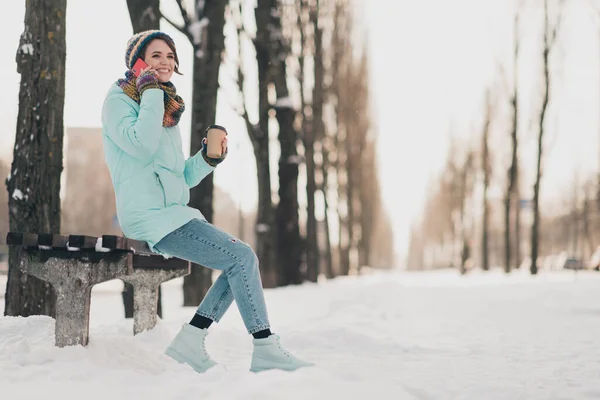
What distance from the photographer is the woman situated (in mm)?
3783

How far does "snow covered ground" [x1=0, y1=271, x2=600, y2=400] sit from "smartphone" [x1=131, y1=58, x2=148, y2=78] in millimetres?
1498

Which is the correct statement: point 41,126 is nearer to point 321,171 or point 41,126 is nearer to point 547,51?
point 321,171

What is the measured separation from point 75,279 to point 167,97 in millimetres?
1106

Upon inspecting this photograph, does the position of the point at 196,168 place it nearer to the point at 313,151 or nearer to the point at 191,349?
the point at 191,349

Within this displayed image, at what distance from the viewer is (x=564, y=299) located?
1043 cm

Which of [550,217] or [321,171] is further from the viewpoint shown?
[550,217]

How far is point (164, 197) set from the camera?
12.6ft

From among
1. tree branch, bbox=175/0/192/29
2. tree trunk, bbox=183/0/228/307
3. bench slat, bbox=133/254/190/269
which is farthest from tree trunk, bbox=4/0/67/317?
tree branch, bbox=175/0/192/29

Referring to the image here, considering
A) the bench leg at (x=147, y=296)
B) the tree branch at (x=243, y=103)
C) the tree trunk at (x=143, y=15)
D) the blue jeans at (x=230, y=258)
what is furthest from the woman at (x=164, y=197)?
the tree branch at (x=243, y=103)

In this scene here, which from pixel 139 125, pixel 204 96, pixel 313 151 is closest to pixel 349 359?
pixel 139 125

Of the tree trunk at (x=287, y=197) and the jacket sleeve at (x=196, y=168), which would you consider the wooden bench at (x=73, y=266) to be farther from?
the tree trunk at (x=287, y=197)

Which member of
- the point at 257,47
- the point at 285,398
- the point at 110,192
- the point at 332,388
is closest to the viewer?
the point at 285,398

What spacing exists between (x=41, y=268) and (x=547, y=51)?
19.7m

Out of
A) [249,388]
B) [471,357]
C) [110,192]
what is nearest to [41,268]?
[249,388]
